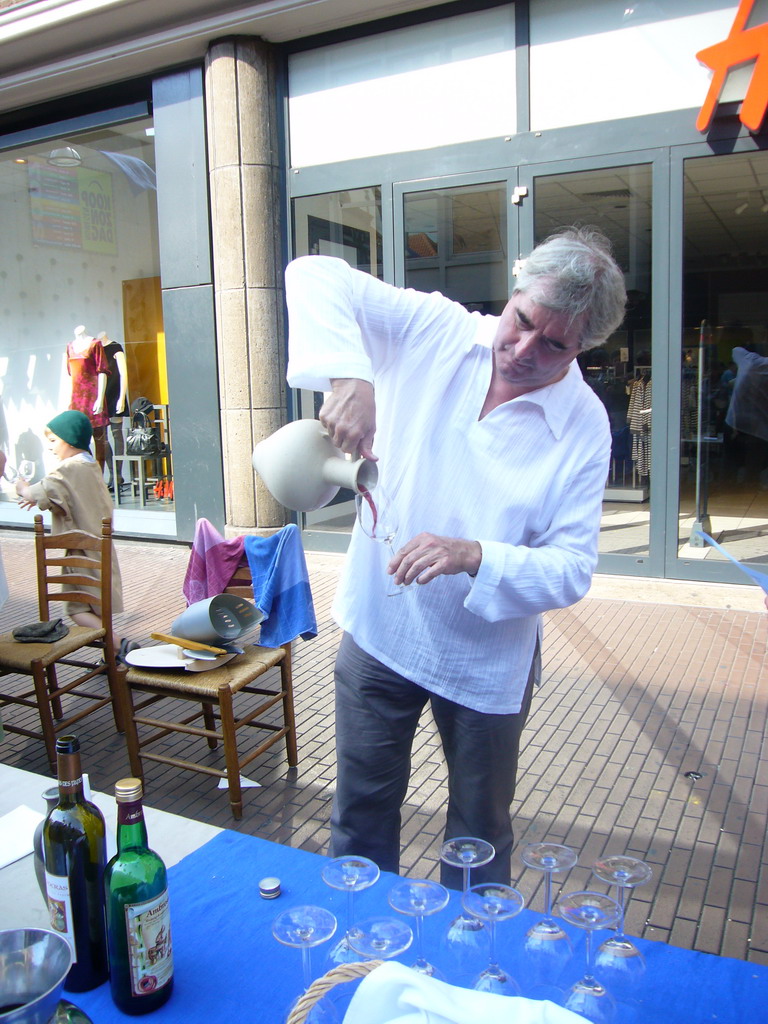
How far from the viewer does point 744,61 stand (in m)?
5.39

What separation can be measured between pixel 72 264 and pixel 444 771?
8.35m

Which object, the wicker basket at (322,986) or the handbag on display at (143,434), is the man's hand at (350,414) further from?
the handbag on display at (143,434)

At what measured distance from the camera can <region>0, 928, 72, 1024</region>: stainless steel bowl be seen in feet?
3.01

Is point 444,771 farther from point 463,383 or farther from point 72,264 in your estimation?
point 72,264

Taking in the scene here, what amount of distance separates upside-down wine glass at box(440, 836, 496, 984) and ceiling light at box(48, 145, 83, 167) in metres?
9.49

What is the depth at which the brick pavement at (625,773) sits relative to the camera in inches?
108

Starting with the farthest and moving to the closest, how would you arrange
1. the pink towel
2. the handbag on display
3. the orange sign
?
1. the handbag on display
2. the orange sign
3. the pink towel

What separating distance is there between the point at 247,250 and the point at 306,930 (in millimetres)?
6616

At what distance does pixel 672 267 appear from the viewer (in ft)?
19.7

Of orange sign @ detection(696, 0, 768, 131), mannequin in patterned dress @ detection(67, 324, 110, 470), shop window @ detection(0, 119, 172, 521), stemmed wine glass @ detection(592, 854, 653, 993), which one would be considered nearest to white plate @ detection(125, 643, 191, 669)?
stemmed wine glass @ detection(592, 854, 653, 993)

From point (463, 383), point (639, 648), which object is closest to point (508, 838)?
point (463, 383)

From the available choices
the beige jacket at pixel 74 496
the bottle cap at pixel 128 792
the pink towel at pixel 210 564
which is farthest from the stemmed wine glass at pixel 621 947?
the beige jacket at pixel 74 496

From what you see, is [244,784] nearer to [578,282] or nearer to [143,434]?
[578,282]

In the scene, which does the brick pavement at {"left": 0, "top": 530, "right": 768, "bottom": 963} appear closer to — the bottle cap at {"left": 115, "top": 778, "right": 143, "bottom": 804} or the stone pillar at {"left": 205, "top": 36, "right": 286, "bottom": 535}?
the bottle cap at {"left": 115, "top": 778, "right": 143, "bottom": 804}
